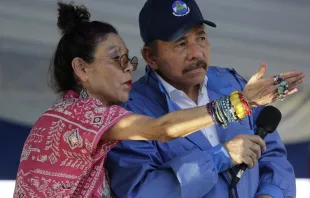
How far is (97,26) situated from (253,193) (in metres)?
0.82

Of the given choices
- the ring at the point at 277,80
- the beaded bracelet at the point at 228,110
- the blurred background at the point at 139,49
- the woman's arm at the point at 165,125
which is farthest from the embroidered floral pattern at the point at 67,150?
the blurred background at the point at 139,49

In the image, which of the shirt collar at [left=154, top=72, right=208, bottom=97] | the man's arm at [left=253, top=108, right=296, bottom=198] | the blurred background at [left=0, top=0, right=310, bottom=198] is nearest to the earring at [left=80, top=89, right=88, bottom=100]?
the shirt collar at [left=154, top=72, right=208, bottom=97]

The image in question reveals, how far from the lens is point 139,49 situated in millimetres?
3416

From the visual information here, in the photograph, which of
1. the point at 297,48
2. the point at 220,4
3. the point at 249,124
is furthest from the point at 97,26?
the point at 297,48

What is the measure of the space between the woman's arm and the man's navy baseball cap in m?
0.63

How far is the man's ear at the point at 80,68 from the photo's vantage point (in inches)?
80.4

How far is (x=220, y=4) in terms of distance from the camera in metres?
3.55

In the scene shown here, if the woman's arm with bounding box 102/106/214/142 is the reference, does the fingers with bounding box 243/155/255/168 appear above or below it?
below

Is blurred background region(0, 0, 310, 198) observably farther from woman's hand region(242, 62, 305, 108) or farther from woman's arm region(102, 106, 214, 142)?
woman's hand region(242, 62, 305, 108)

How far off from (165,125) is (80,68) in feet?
1.51

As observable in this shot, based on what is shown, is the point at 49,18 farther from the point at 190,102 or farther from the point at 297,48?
the point at 297,48

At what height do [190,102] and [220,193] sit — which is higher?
[190,102]

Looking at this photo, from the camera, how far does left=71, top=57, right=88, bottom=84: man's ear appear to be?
2.04 meters

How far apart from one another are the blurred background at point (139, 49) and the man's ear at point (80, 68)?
118 centimetres
